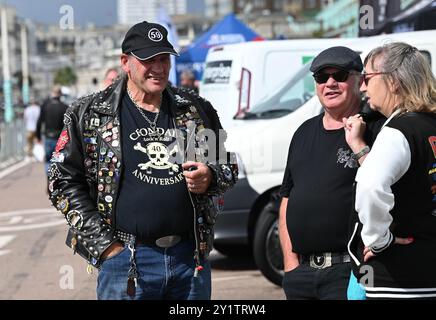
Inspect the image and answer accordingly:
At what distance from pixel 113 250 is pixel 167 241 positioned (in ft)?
0.81

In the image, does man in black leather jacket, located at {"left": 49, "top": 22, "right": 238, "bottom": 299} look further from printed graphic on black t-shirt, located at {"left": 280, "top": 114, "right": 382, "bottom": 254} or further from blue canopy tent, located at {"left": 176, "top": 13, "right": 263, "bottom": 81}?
blue canopy tent, located at {"left": 176, "top": 13, "right": 263, "bottom": 81}

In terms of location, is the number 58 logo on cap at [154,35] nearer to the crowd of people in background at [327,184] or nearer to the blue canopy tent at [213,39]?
Answer: the crowd of people in background at [327,184]

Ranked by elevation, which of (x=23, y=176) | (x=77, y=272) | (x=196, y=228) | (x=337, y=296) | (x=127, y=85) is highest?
(x=127, y=85)

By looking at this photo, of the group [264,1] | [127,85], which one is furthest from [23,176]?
[264,1]

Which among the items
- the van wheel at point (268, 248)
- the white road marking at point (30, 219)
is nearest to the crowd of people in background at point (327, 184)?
the van wheel at point (268, 248)

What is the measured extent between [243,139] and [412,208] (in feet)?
14.0

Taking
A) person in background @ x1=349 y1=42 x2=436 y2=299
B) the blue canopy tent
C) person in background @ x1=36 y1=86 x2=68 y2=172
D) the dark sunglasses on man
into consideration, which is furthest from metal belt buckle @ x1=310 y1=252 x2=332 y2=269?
the blue canopy tent

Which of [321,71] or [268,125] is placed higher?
[321,71]

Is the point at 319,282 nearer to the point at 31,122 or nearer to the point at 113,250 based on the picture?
the point at 113,250

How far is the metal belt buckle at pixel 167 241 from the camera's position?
358cm

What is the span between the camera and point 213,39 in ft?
59.1

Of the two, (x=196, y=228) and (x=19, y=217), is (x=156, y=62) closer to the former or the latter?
(x=196, y=228)

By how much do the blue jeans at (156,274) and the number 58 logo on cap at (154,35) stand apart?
3.12ft

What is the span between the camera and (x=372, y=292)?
3.25 meters
